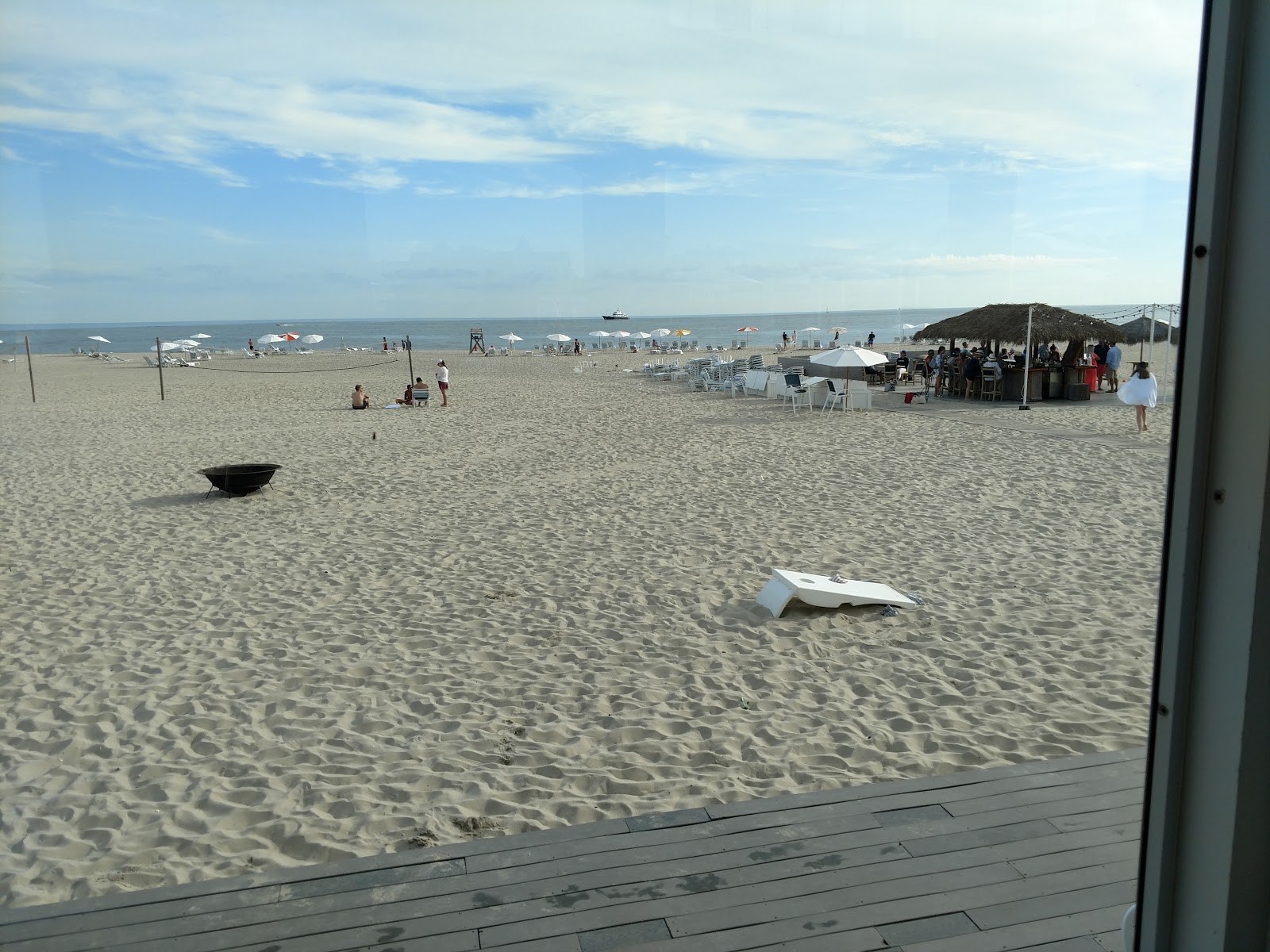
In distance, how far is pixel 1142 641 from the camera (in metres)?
4.67

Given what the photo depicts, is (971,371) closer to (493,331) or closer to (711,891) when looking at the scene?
(711,891)

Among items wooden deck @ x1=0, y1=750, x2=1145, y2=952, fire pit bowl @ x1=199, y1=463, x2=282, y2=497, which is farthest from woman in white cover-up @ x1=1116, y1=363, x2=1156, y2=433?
fire pit bowl @ x1=199, y1=463, x2=282, y2=497

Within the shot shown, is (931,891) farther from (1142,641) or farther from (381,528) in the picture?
(381,528)

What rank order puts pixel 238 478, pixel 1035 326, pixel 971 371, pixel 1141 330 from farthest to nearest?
pixel 1141 330
pixel 971 371
pixel 1035 326
pixel 238 478

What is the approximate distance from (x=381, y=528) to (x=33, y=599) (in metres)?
2.61

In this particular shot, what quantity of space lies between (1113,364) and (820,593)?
15.3 meters

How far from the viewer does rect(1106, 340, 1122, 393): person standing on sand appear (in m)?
17.4

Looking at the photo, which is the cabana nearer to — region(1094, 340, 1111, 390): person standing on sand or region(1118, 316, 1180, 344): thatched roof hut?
region(1094, 340, 1111, 390): person standing on sand

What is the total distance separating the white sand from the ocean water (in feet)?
43.0

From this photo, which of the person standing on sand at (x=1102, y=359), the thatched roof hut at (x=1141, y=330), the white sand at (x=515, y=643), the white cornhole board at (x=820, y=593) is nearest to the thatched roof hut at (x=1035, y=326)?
the person standing on sand at (x=1102, y=359)

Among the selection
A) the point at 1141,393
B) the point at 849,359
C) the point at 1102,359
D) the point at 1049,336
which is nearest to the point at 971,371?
the point at 1049,336

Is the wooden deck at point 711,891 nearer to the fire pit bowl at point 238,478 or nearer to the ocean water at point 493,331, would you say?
the fire pit bowl at point 238,478

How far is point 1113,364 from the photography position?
1748 cm

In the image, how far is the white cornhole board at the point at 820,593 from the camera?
5.17m
